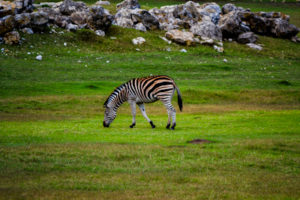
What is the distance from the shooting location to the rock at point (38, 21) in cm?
5231

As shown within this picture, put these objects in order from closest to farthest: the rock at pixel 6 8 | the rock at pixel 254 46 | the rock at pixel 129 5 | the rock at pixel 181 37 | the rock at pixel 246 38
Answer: the rock at pixel 6 8
the rock at pixel 181 37
the rock at pixel 254 46
the rock at pixel 246 38
the rock at pixel 129 5

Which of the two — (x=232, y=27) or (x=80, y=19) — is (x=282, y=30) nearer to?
(x=232, y=27)

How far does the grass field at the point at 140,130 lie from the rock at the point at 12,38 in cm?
105

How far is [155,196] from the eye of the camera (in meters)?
10.6

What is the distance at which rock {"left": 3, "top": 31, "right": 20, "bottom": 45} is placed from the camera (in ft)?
159

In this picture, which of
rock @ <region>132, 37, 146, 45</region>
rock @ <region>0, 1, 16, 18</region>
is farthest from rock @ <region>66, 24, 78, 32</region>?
rock @ <region>132, 37, 146, 45</region>

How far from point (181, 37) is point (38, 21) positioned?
19.1 m

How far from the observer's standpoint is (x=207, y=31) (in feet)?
206

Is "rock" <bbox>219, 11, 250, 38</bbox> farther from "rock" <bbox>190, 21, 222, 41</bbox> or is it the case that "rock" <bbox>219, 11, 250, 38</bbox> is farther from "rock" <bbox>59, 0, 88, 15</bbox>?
"rock" <bbox>59, 0, 88, 15</bbox>

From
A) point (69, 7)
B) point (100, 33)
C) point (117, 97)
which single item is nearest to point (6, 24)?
point (100, 33)

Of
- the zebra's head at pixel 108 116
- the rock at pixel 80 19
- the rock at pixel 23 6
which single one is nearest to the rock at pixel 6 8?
the rock at pixel 23 6

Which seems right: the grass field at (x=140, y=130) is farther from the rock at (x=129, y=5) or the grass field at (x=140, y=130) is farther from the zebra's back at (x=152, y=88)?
the rock at (x=129, y=5)

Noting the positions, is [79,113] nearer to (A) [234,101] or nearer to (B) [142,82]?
(B) [142,82]

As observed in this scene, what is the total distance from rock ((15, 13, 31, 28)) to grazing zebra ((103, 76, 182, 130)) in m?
32.8
